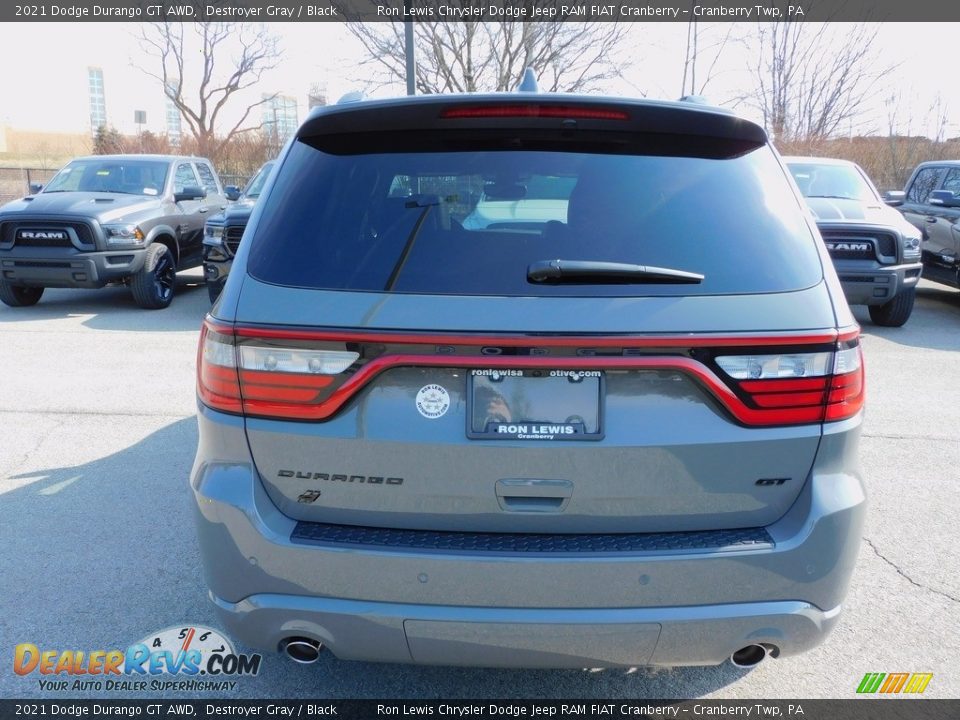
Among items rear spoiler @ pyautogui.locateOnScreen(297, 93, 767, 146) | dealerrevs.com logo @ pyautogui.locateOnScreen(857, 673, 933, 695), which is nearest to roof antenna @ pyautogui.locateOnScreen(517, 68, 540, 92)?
rear spoiler @ pyautogui.locateOnScreen(297, 93, 767, 146)

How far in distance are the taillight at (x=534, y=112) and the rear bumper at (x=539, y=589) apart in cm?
109

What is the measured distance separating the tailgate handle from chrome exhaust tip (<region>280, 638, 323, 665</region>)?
27.5 inches

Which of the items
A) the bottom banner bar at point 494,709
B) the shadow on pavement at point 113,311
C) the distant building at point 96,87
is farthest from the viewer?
the distant building at point 96,87

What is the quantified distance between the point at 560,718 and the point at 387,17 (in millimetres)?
23536

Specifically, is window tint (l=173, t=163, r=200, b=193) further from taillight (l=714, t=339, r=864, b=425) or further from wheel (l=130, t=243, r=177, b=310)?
taillight (l=714, t=339, r=864, b=425)

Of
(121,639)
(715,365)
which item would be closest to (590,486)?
(715,365)

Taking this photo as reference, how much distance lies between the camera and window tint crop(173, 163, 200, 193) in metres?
11.1

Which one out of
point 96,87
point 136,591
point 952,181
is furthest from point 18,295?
point 96,87

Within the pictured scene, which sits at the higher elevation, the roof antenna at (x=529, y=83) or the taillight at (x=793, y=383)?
the roof antenna at (x=529, y=83)

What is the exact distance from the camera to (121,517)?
398 cm

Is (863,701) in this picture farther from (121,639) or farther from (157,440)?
(157,440)

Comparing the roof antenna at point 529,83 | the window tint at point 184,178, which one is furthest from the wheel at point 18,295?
the roof antenna at point 529,83

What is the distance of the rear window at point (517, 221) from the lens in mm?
2051

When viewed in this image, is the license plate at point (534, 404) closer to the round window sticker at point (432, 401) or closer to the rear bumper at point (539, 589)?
the round window sticker at point (432, 401)
